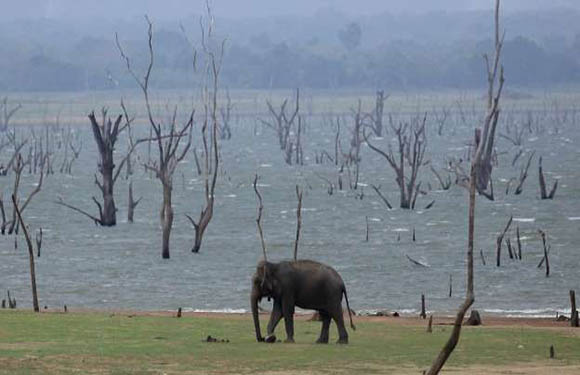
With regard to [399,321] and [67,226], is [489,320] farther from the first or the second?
[67,226]

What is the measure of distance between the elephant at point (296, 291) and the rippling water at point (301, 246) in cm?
1042

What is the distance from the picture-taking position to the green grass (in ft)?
59.9

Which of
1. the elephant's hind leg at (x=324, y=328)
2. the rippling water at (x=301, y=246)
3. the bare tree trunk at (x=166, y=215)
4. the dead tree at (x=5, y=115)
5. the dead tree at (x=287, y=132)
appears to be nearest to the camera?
the elephant's hind leg at (x=324, y=328)

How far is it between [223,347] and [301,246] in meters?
23.2

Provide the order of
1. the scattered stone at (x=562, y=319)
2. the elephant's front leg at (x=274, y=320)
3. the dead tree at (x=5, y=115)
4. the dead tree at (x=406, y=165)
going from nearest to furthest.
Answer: the elephant's front leg at (x=274, y=320) < the scattered stone at (x=562, y=319) < the dead tree at (x=406, y=165) < the dead tree at (x=5, y=115)

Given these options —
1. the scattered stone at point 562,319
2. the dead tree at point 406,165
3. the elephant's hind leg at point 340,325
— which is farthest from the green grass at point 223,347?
the dead tree at point 406,165

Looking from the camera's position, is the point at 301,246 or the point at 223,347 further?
the point at 301,246

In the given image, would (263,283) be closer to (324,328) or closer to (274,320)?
(274,320)

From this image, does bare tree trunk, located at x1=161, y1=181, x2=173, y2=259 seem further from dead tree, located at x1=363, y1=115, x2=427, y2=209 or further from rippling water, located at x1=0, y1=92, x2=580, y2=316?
dead tree, located at x1=363, y1=115, x2=427, y2=209

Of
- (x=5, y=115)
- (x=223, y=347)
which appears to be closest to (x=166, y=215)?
(x=223, y=347)

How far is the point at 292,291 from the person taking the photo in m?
20.7

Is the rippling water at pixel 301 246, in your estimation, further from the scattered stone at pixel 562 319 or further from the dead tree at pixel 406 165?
the scattered stone at pixel 562 319

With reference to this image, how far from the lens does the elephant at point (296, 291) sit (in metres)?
20.6

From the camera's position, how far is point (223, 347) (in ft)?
65.9
